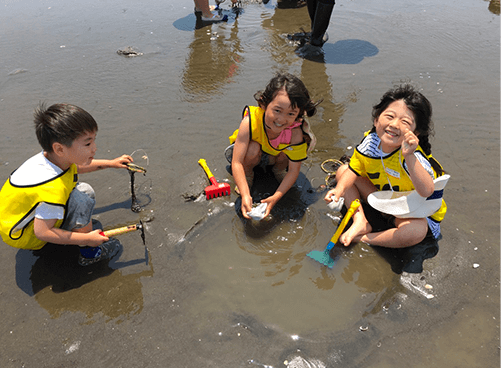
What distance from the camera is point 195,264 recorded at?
253 cm

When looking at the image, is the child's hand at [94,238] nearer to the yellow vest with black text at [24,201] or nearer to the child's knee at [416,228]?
the yellow vest with black text at [24,201]

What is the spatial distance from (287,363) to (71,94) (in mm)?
4382

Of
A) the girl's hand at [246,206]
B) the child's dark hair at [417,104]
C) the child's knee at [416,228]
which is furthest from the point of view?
the girl's hand at [246,206]

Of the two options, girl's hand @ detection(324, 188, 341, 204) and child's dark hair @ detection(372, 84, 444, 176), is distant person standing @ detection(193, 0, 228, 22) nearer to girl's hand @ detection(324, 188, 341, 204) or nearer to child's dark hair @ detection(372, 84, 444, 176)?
child's dark hair @ detection(372, 84, 444, 176)

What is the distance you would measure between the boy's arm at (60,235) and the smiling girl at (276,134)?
110 centimetres

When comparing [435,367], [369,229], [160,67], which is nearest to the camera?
[435,367]

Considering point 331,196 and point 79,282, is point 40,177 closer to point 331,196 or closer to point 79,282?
point 79,282

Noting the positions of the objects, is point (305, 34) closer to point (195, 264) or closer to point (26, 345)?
point (195, 264)

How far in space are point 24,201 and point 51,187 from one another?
0.60 feet

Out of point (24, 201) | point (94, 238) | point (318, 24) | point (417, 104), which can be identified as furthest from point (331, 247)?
point (318, 24)

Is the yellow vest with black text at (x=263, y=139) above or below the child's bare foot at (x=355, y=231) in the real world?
above

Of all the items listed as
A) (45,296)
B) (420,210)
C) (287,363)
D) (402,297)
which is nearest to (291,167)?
(420,210)

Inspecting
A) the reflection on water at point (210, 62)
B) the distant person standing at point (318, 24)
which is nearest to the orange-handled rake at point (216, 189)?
A: the reflection on water at point (210, 62)

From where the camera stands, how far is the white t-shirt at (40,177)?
7.02 ft
